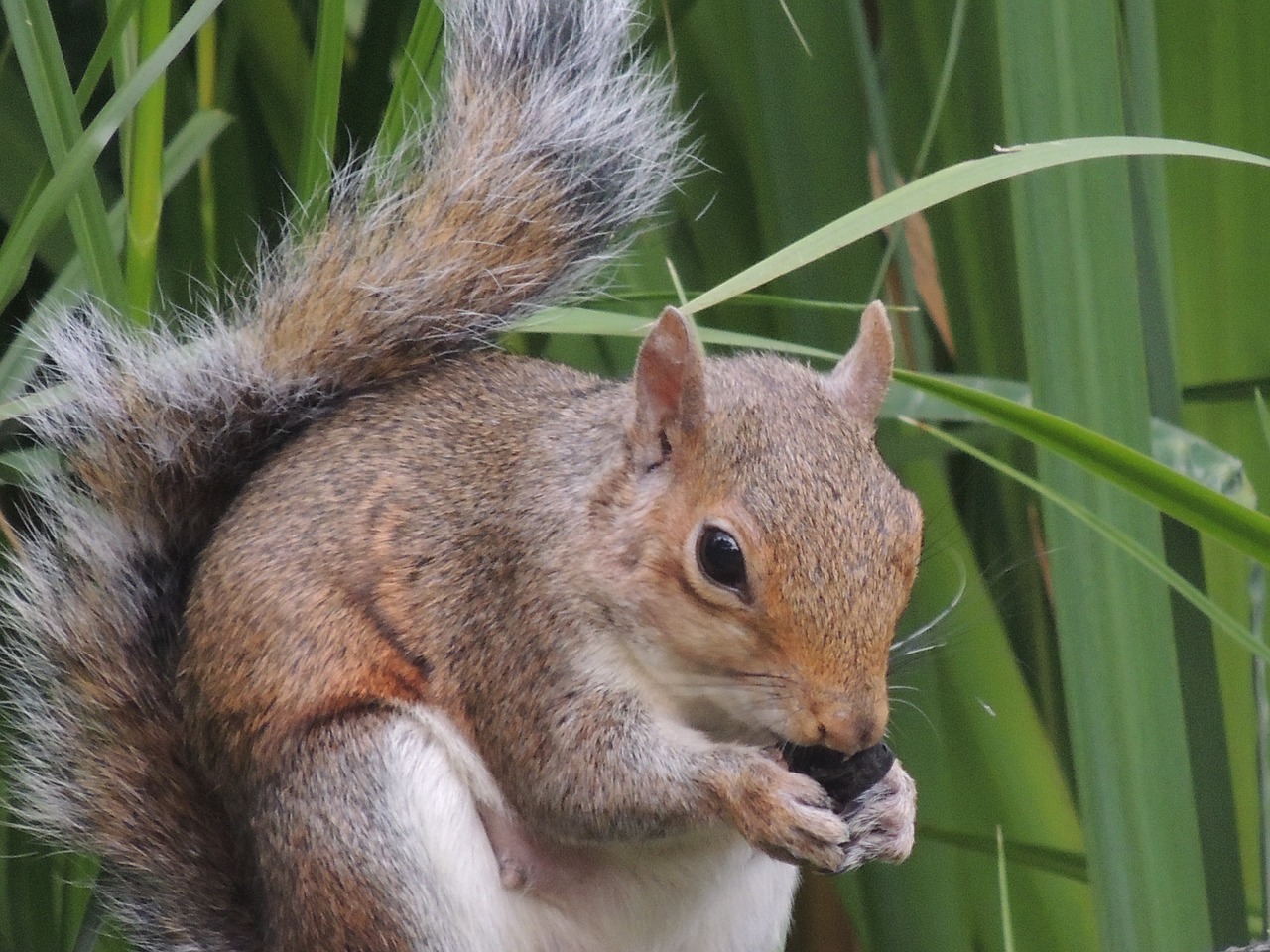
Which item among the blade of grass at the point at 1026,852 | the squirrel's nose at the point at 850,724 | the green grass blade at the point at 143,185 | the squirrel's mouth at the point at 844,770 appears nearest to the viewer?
the squirrel's nose at the point at 850,724

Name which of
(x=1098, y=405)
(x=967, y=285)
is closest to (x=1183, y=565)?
(x=1098, y=405)

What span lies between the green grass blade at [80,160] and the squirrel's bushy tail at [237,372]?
12cm

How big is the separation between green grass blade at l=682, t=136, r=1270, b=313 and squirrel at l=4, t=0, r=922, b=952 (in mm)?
142

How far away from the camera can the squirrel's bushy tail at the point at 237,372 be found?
47.2 inches

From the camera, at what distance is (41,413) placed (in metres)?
1.18

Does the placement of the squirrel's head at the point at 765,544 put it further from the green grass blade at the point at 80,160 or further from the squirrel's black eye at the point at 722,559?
the green grass blade at the point at 80,160

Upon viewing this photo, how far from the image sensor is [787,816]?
3.30 ft

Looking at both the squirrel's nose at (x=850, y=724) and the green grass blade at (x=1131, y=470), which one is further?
the squirrel's nose at (x=850, y=724)

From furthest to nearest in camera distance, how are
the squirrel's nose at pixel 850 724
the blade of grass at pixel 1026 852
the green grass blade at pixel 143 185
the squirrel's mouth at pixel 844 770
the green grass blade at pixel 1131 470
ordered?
the blade of grass at pixel 1026 852
the green grass blade at pixel 143 185
the squirrel's mouth at pixel 844 770
the squirrel's nose at pixel 850 724
the green grass blade at pixel 1131 470

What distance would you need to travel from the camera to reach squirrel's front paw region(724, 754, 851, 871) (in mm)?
1004

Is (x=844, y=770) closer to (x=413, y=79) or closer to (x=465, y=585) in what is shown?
(x=465, y=585)

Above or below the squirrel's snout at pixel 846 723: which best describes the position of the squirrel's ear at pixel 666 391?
above

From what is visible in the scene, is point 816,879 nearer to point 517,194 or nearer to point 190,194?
point 517,194

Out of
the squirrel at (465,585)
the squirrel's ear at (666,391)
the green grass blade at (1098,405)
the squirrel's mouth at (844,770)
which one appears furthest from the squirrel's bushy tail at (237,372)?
the squirrel's mouth at (844,770)
